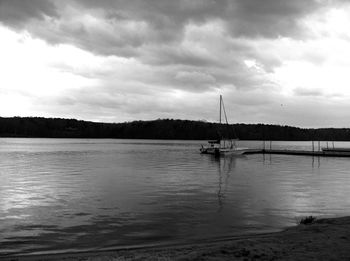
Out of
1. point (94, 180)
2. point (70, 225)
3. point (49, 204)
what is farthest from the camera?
point (94, 180)

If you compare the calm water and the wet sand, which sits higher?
the wet sand

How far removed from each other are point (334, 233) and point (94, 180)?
97.5 ft

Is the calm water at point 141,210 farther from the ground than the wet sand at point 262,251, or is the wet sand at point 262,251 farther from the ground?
the wet sand at point 262,251

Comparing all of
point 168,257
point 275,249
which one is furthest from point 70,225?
point 275,249

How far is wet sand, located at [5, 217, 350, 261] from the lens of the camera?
1275 cm

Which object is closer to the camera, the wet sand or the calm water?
the wet sand

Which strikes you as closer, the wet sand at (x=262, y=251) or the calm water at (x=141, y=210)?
the wet sand at (x=262, y=251)

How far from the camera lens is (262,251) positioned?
44.0 feet

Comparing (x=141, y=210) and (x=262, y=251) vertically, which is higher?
(x=262, y=251)

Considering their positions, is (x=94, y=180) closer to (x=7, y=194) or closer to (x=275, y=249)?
(x=7, y=194)

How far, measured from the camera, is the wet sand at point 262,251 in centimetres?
1275

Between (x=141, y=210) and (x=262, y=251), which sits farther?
(x=141, y=210)

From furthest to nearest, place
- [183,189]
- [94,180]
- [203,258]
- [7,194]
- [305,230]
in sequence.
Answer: [94,180] < [183,189] < [7,194] < [305,230] < [203,258]

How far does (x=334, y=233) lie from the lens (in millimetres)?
16172
